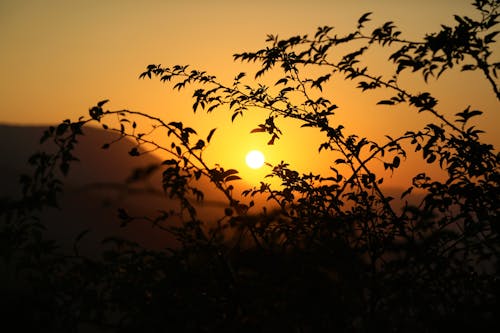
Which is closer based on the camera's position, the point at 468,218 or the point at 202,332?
the point at 202,332

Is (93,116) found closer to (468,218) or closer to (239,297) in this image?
(239,297)

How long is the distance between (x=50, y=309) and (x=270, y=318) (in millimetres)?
1321

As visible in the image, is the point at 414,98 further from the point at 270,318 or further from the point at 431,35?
the point at 270,318

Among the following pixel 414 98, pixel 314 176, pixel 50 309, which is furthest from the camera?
pixel 314 176

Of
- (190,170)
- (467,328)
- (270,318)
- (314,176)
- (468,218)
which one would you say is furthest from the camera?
(314,176)

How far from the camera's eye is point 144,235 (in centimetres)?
3472

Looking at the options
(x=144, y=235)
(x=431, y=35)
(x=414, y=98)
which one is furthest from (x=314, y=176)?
(x=144, y=235)

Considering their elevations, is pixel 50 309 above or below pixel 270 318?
above

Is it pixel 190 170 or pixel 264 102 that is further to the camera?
pixel 264 102

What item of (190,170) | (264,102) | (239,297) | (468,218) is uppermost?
(264,102)

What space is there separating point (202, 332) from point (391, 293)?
992 millimetres

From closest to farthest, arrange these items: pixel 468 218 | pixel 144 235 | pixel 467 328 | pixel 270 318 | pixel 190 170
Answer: pixel 467 328
pixel 270 318
pixel 190 170
pixel 468 218
pixel 144 235

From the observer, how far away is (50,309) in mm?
2283

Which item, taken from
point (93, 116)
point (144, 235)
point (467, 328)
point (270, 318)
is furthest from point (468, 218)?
point (144, 235)
